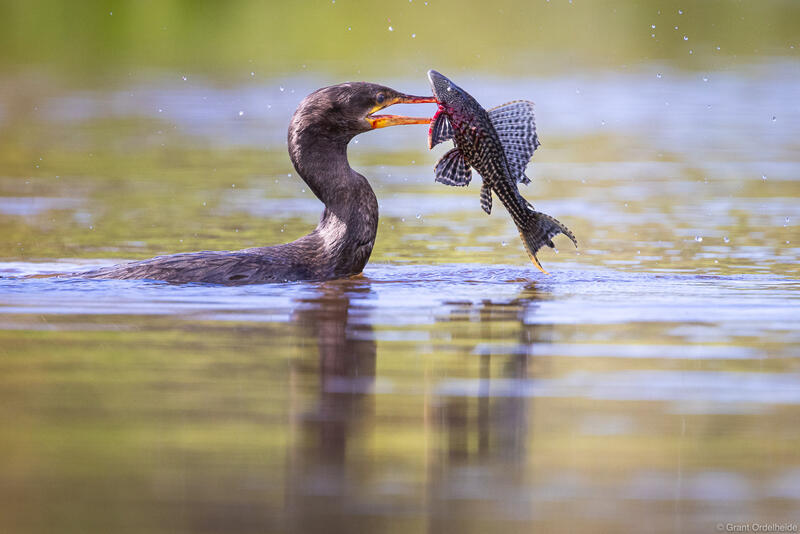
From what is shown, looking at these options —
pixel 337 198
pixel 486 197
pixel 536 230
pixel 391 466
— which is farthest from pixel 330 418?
pixel 337 198

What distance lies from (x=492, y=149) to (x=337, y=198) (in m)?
1.41

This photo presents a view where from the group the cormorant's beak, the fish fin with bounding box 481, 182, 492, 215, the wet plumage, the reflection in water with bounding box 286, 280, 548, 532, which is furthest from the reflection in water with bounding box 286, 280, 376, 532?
the cormorant's beak

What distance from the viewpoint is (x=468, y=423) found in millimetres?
5504

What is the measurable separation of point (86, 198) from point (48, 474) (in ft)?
30.4

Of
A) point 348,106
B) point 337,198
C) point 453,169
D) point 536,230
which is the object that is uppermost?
point 348,106

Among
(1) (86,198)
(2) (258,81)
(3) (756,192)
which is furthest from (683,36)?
(1) (86,198)

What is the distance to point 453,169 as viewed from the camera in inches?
334

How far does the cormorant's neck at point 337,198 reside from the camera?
30.5 ft

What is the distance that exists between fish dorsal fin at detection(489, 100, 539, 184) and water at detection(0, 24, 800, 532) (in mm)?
866

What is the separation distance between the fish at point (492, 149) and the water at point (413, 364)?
0.50m

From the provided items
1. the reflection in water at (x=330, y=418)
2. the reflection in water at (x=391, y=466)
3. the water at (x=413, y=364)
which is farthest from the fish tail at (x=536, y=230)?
the reflection in water at (x=391, y=466)

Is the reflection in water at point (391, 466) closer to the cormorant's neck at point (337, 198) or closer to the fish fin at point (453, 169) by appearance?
the fish fin at point (453, 169)

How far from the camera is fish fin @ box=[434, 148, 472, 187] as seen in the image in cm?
844

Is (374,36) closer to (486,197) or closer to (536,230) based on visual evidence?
(486,197)
